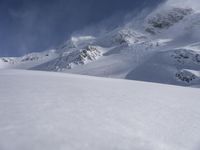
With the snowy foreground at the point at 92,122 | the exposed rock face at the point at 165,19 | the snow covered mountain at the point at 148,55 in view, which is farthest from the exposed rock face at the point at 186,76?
the exposed rock face at the point at 165,19

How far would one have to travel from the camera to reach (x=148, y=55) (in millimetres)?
70750

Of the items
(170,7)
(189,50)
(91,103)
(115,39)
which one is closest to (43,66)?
(115,39)

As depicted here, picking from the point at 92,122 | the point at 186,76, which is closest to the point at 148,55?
the point at 186,76

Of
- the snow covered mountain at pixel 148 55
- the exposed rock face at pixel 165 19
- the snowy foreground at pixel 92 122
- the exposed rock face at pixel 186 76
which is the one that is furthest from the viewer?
the exposed rock face at pixel 165 19

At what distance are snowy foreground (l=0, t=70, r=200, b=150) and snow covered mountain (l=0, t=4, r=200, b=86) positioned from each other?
4694 cm

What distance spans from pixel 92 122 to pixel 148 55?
6888cm

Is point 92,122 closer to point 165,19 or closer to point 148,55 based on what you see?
point 148,55

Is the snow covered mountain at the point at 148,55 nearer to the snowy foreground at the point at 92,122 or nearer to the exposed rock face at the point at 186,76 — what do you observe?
the exposed rock face at the point at 186,76

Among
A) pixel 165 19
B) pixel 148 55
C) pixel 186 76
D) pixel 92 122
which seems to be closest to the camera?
pixel 92 122

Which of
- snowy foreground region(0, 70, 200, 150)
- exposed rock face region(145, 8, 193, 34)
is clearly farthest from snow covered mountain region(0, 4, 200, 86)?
snowy foreground region(0, 70, 200, 150)

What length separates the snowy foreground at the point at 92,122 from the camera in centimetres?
290

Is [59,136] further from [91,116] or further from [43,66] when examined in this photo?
[43,66]

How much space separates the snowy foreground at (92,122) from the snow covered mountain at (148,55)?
1848 inches

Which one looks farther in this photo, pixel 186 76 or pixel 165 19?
pixel 165 19
